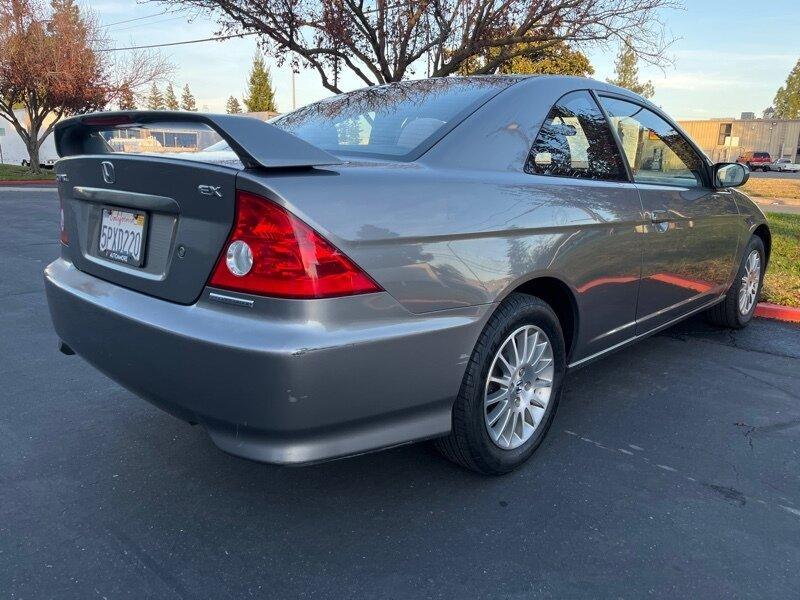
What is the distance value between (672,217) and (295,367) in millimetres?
2544

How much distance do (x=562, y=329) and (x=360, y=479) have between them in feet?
3.82

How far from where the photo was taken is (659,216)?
3.38 meters

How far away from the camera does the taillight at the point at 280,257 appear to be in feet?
6.13

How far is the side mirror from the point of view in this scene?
4039 mm

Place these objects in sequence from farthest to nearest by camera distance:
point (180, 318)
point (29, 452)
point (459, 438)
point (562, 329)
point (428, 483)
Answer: point (562, 329)
point (29, 452)
point (428, 483)
point (459, 438)
point (180, 318)

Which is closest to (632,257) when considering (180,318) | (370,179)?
(370,179)

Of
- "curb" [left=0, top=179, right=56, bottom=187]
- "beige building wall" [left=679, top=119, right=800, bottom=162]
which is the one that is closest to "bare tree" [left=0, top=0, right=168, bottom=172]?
"curb" [left=0, top=179, right=56, bottom=187]

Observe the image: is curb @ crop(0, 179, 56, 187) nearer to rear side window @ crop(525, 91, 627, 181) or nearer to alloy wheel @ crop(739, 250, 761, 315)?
alloy wheel @ crop(739, 250, 761, 315)

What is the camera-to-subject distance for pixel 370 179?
81.3 inches

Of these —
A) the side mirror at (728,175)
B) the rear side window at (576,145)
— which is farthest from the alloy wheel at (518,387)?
the side mirror at (728,175)

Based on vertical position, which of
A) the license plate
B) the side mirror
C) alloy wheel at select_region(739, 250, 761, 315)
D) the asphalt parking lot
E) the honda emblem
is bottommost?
the asphalt parking lot

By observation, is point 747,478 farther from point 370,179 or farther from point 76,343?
point 76,343

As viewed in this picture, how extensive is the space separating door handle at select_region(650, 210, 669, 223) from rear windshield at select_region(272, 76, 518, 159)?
1.05 m

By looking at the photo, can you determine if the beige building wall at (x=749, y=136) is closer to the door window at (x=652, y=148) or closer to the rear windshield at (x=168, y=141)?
the door window at (x=652, y=148)
